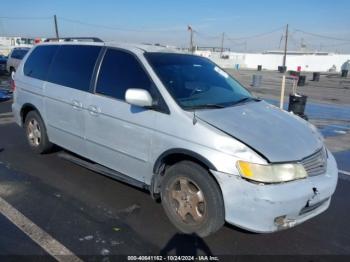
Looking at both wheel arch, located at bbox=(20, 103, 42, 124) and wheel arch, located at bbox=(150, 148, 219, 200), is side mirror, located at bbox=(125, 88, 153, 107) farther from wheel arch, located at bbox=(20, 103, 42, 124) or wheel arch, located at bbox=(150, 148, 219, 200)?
wheel arch, located at bbox=(20, 103, 42, 124)

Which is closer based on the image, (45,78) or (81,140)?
(81,140)

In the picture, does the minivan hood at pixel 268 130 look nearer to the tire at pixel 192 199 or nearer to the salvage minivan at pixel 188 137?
the salvage minivan at pixel 188 137

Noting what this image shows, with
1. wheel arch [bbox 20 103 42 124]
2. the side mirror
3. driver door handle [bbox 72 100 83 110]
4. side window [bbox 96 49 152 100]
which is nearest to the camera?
A: the side mirror

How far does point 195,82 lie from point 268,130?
3.81 ft

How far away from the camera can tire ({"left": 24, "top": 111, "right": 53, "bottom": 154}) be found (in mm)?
5871

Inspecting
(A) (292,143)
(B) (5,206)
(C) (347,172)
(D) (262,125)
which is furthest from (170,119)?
(C) (347,172)

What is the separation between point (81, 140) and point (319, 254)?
3.17 metres

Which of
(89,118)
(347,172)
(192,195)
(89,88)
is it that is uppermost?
(89,88)

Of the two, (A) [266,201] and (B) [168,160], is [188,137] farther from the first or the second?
(A) [266,201]

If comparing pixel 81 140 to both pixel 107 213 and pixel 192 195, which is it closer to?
pixel 107 213

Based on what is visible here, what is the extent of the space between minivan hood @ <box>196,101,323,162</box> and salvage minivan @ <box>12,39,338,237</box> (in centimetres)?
1

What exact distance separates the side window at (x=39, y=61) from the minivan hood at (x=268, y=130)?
3.10 meters

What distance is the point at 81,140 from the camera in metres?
4.94

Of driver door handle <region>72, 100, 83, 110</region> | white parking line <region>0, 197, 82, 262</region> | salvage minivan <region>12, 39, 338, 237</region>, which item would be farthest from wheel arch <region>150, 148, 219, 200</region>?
driver door handle <region>72, 100, 83, 110</region>
